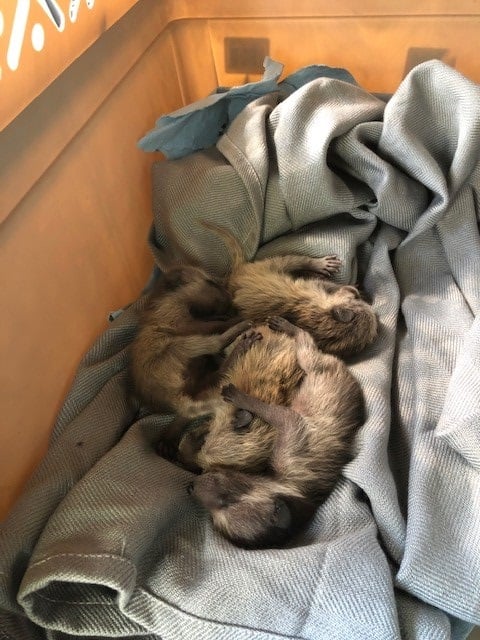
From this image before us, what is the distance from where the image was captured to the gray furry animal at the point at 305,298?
1.54 m

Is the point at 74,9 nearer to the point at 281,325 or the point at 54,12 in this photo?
the point at 54,12

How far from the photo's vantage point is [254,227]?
1.73 m

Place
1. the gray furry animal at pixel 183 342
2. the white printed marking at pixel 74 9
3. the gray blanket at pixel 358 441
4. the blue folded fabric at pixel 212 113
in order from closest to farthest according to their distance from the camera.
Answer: the gray blanket at pixel 358 441 → the white printed marking at pixel 74 9 → the gray furry animal at pixel 183 342 → the blue folded fabric at pixel 212 113

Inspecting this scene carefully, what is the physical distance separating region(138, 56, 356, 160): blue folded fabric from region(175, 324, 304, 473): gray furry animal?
2.15 feet

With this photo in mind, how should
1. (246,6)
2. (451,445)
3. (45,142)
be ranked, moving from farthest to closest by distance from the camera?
(246,6), (45,142), (451,445)

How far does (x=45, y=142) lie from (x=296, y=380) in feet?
2.81

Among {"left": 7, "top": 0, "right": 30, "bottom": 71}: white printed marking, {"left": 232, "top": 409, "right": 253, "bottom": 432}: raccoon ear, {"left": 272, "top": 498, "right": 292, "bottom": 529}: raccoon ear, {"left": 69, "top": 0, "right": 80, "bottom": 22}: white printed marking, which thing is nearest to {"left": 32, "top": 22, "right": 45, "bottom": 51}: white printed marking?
{"left": 7, "top": 0, "right": 30, "bottom": 71}: white printed marking

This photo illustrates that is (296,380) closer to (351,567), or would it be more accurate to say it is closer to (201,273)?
(201,273)

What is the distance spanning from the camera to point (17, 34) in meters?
1.14

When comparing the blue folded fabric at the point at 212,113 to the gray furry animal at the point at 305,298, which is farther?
the blue folded fabric at the point at 212,113

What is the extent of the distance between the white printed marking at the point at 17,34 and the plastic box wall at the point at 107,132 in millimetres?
77

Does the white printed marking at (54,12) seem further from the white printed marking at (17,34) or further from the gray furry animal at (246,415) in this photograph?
the gray furry animal at (246,415)

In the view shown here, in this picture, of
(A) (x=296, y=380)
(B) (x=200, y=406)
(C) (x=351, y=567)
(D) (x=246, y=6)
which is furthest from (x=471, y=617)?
(D) (x=246, y=6)

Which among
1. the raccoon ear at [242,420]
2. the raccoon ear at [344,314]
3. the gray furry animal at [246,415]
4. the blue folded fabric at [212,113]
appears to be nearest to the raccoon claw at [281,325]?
the gray furry animal at [246,415]
